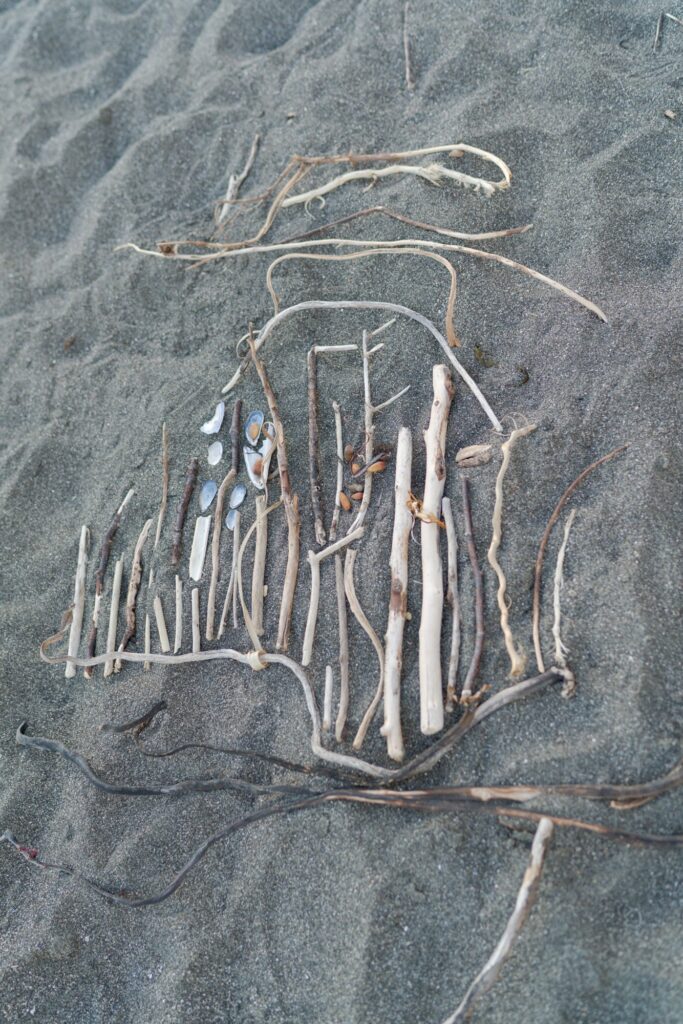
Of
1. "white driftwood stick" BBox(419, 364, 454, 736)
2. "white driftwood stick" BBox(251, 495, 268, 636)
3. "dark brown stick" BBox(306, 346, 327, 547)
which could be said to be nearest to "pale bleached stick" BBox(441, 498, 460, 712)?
"white driftwood stick" BBox(419, 364, 454, 736)

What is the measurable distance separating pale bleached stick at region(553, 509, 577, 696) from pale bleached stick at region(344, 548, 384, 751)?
1.18 feet

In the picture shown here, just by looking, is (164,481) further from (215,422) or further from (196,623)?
(196,623)

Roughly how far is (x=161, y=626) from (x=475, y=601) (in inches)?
30.0

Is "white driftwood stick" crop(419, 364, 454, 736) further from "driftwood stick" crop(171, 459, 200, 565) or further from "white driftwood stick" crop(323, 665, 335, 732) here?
"driftwood stick" crop(171, 459, 200, 565)

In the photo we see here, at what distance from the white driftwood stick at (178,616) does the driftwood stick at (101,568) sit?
217 millimetres

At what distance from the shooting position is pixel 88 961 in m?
1.65

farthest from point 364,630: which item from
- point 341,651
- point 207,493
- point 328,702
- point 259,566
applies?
point 207,493

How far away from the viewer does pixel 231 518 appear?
6.77 ft

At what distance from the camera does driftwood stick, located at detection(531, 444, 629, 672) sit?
1603mm

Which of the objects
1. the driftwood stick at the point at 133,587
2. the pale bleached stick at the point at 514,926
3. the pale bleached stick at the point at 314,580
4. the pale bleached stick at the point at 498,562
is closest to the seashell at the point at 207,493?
the driftwood stick at the point at 133,587

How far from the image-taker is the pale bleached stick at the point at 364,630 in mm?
1646

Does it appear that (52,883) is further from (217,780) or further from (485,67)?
(485,67)

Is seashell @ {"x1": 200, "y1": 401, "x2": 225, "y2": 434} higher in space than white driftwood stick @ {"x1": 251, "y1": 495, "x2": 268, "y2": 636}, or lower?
higher

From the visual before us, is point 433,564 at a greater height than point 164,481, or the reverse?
point 164,481
